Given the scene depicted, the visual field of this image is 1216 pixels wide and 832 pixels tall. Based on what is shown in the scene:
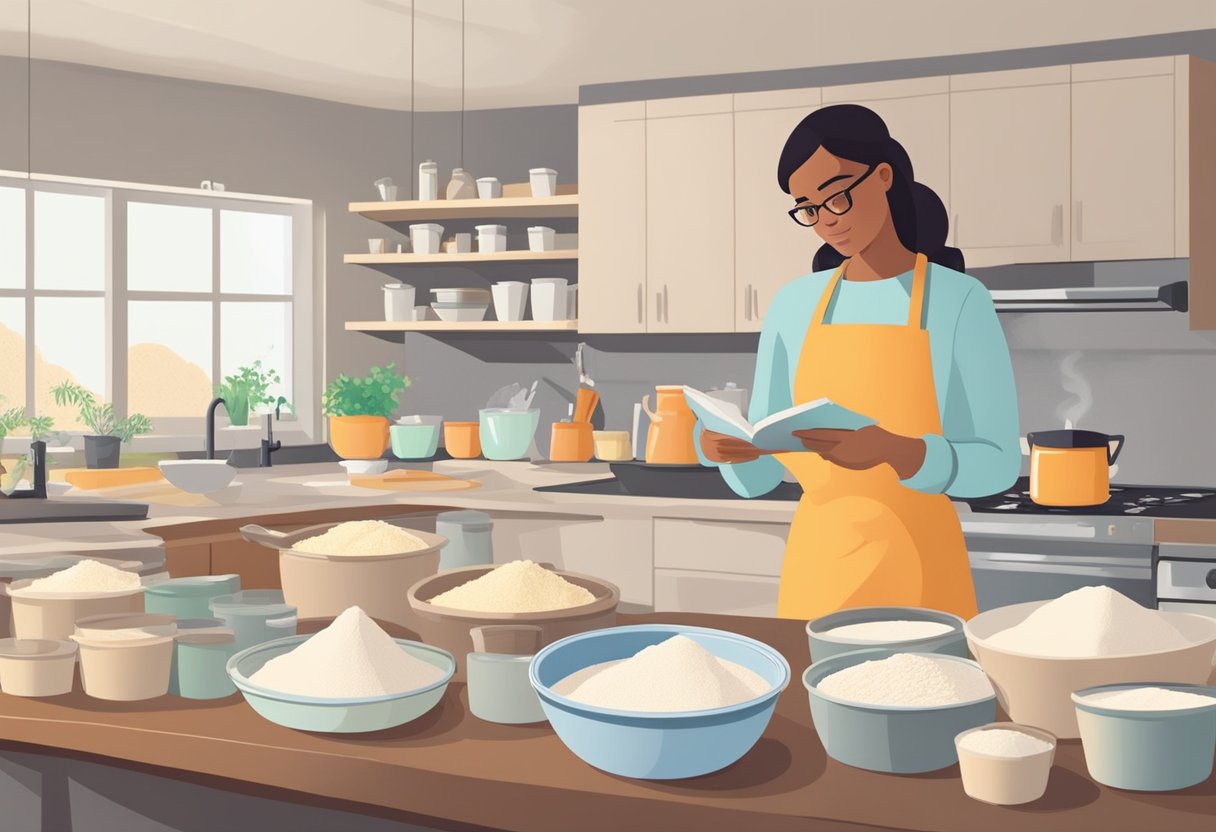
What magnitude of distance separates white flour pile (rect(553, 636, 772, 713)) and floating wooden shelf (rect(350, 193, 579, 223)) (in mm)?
3340

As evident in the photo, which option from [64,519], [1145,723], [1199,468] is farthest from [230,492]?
[1199,468]

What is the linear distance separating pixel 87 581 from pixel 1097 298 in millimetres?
3130

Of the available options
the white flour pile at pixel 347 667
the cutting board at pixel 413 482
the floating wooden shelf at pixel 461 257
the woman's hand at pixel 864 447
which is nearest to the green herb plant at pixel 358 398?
the cutting board at pixel 413 482

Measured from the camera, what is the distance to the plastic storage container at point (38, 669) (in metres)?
1.40

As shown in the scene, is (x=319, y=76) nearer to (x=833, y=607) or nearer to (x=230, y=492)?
(x=230, y=492)

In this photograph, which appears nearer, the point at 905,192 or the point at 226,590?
the point at 226,590

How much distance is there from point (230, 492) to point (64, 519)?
0.49m

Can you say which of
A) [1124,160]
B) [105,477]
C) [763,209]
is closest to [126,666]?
[105,477]

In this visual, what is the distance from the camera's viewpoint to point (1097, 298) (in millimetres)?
3668

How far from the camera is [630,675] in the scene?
3.82 ft

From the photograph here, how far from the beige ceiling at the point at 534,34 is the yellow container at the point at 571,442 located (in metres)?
1.38

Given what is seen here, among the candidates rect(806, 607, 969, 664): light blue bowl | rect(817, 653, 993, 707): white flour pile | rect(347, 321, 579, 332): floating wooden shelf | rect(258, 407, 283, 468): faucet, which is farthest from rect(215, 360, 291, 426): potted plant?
rect(817, 653, 993, 707): white flour pile

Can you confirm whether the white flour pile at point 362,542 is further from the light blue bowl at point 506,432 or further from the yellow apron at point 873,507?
the light blue bowl at point 506,432

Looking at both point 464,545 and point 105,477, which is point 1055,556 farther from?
point 105,477
